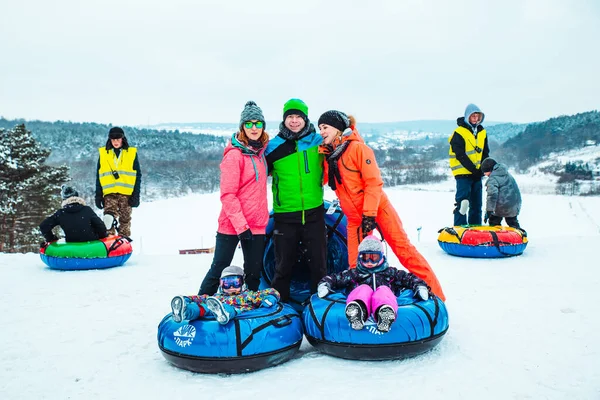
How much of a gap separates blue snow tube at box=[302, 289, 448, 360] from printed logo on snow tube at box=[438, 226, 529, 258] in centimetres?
376

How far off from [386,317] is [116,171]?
505 cm

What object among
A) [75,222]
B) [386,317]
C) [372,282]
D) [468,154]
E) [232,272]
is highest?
[468,154]

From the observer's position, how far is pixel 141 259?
740 cm

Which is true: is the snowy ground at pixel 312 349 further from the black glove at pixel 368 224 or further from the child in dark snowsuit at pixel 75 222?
the black glove at pixel 368 224

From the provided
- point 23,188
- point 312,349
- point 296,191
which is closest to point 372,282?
point 312,349

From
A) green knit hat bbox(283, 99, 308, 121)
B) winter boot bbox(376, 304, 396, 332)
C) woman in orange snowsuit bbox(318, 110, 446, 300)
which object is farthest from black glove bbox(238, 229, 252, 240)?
winter boot bbox(376, 304, 396, 332)

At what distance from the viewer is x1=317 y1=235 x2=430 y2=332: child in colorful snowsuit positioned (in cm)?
304

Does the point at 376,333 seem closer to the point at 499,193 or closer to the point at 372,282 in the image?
the point at 372,282

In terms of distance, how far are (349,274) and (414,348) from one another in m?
0.71

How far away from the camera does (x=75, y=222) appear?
246 inches

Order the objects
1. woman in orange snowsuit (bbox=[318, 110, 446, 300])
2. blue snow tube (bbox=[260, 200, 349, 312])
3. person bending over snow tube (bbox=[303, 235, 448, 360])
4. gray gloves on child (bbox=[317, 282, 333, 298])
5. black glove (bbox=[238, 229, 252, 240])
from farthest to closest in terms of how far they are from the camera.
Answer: blue snow tube (bbox=[260, 200, 349, 312])
woman in orange snowsuit (bbox=[318, 110, 446, 300])
black glove (bbox=[238, 229, 252, 240])
gray gloves on child (bbox=[317, 282, 333, 298])
person bending over snow tube (bbox=[303, 235, 448, 360])

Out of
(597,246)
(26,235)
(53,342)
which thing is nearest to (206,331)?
(53,342)

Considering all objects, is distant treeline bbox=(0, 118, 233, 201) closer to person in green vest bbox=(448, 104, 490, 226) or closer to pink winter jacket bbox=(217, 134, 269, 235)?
person in green vest bbox=(448, 104, 490, 226)

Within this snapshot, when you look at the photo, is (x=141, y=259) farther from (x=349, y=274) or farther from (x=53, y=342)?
(x=349, y=274)
